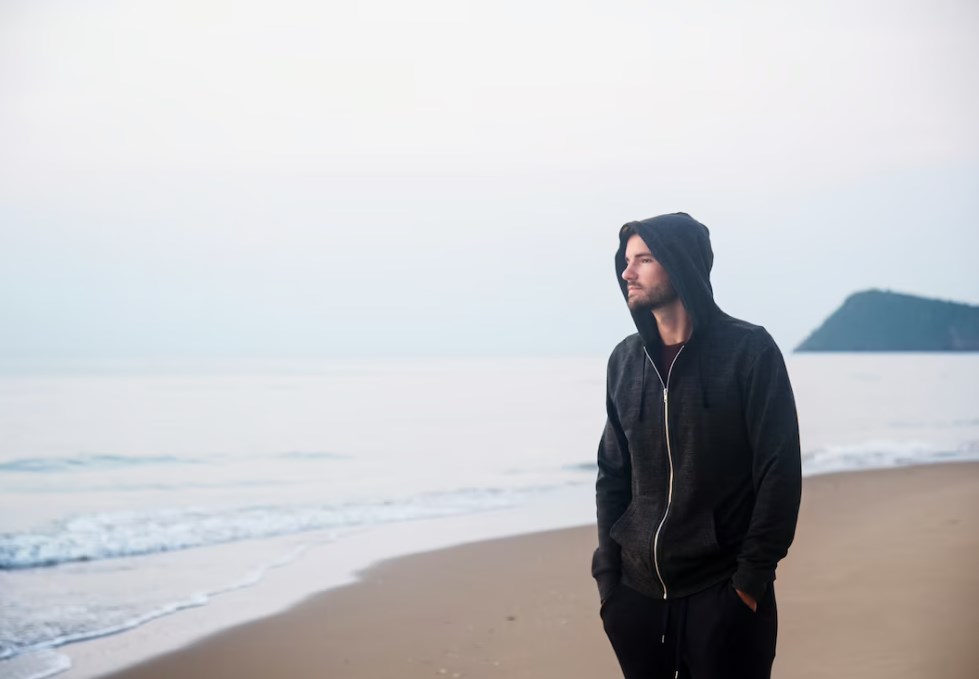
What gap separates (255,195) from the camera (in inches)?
846

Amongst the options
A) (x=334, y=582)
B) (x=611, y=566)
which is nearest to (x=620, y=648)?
(x=611, y=566)

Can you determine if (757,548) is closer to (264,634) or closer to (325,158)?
(264,634)

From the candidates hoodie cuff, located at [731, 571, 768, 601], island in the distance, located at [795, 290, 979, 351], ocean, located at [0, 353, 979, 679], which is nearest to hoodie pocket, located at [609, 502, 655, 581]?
hoodie cuff, located at [731, 571, 768, 601]

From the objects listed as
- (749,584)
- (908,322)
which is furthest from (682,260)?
(908,322)

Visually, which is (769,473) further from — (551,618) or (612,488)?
(551,618)

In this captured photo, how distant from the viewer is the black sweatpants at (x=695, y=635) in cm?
196

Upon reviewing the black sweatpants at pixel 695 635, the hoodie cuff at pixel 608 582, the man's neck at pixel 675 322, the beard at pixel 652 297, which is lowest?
the black sweatpants at pixel 695 635

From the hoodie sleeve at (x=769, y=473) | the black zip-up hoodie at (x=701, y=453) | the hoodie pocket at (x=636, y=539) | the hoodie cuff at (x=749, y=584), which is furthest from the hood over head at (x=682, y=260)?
the hoodie cuff at (x=749, y=584)

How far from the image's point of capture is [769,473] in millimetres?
1948

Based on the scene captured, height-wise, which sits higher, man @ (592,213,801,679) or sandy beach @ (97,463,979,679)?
man @ (592,213,801,679)

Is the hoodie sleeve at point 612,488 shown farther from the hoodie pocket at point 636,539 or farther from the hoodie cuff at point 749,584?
the hoodie cuff at point 749,584

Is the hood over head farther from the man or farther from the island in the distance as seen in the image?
the island in the distance

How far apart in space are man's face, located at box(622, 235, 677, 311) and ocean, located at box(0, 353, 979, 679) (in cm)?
333

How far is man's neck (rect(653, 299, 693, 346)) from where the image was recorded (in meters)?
2.17
